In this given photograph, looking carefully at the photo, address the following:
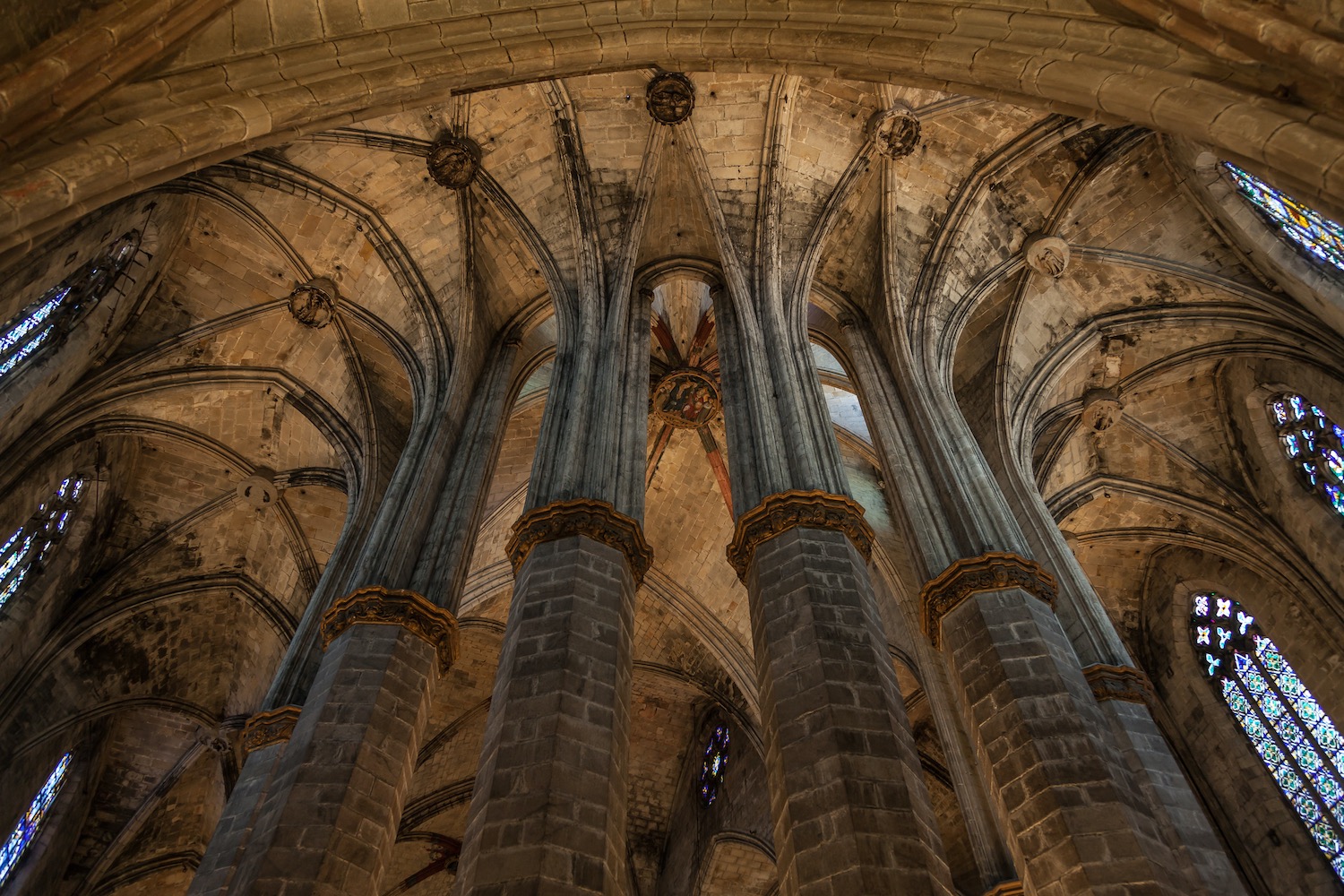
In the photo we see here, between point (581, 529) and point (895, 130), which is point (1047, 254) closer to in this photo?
point (895, 130)

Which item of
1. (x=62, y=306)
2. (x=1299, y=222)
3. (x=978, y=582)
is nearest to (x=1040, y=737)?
(x=978, y=582)

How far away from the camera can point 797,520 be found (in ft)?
26.8

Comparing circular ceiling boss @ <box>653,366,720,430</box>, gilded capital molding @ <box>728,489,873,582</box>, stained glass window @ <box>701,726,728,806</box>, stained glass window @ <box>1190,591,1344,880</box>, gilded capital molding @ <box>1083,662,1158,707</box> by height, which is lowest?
gilded capital molding @ <box>1083,662,1158,707</box>

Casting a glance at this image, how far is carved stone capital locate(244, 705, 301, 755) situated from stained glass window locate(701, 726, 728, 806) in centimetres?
936

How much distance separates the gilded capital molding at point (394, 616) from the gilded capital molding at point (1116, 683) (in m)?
6.03

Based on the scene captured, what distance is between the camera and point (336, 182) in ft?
42.4

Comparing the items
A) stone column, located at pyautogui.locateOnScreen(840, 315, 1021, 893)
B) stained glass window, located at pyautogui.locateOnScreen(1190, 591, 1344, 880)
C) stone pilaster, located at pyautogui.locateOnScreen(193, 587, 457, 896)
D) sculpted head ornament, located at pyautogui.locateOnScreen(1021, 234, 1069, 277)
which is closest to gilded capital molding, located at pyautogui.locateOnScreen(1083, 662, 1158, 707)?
stone column, located at pyautogui.locateOnScreen(840, 315, 1021, 893)

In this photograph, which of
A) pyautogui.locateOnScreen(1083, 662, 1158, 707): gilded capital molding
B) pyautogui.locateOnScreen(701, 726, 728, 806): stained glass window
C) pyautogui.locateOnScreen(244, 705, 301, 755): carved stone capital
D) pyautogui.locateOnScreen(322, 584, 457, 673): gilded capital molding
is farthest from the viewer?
pyautogui.locateOnScreen(701, 726, 728, 806): stained glass window

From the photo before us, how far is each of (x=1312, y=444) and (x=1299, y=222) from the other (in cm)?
334

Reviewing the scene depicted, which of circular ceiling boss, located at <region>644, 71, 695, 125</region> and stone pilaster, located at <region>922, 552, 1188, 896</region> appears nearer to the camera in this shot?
stone pilaster, located at <region>922, 552, 1188, 896</region>

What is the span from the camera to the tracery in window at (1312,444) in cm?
1261

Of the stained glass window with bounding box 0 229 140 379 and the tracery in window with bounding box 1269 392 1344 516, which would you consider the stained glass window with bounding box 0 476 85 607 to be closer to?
the stained glass window with bounding box 0 229 140 379

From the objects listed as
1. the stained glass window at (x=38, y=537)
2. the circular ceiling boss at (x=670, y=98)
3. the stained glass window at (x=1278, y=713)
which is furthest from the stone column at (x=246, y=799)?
the stained glass window at (x=1278, y=713)

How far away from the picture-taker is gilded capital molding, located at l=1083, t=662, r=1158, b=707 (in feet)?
28.9
